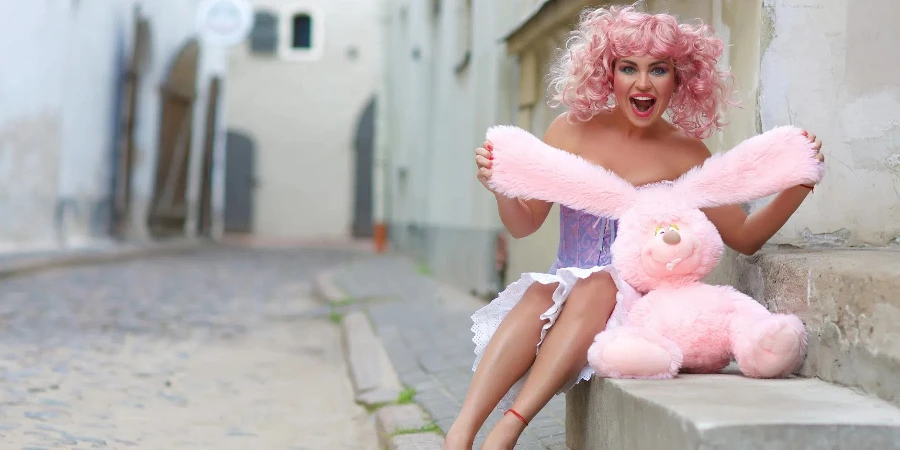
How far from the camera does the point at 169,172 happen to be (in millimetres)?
18234

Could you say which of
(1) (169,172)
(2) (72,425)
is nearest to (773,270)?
(2) (72,425)

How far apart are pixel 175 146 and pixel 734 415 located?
17.4 meters

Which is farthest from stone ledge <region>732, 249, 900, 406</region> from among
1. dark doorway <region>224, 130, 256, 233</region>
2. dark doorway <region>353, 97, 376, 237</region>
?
dark doorway <region>224, 130, 256, 233</region>

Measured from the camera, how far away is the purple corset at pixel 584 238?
283 cm

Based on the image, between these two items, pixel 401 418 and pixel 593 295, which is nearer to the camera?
pixel 593 295

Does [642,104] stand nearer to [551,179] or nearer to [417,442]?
[551,179]

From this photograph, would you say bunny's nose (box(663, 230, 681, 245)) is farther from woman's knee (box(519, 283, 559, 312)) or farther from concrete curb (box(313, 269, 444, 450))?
concrete curb (box(313, 269, 444, 450))

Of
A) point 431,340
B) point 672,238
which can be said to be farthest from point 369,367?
point 672,238

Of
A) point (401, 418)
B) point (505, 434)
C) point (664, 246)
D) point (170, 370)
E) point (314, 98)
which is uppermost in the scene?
point (314, 98)

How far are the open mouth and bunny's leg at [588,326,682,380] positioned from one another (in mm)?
606

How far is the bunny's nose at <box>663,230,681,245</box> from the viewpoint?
2588mm

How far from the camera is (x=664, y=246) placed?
102 inches

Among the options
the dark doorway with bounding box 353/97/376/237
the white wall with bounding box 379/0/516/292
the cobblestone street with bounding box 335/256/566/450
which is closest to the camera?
the cobblestone street with bounding box 335/256/566/450

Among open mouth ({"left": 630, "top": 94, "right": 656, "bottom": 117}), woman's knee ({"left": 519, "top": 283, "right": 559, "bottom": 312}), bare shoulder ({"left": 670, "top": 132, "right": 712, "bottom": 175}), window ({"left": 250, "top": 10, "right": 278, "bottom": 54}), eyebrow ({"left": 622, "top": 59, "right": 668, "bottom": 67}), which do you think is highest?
window ({"left": 250, "top": 10, "right": 278, "bottom": 54})
